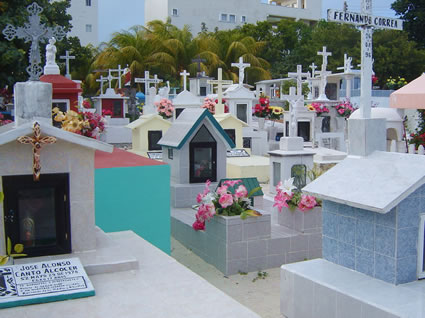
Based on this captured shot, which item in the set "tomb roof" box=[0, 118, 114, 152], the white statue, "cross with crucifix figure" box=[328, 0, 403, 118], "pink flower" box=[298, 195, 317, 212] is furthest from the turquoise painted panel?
"cross with crucifix figure" box=[328, 0, 403, 118]

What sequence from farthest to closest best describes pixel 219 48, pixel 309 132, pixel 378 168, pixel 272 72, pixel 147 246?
pixel 272 72 < pixel 219 48 < pixel 309 132 < pixel 147 246 < pixel 378 168

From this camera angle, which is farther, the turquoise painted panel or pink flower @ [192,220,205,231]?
pink flower @ [192,220,205,231]

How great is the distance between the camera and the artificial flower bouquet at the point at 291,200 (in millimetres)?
8594

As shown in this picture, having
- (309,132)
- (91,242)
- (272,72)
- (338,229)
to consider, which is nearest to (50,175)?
(91,242)

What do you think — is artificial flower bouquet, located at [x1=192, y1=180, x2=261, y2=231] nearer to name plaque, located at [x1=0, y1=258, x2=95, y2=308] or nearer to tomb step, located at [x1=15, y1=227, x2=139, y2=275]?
tomb step, located at [x1=15, y1=227, x2=139, y2=275]

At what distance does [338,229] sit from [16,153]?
Answer: 3.64 metres

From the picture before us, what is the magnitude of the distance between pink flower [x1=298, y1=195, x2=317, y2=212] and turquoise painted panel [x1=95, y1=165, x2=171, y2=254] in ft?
7.32

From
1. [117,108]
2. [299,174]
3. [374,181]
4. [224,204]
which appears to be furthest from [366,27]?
[117,108]

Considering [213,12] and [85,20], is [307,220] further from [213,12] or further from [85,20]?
[85,20]

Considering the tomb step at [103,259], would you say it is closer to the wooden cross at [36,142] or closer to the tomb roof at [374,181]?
the wooden cross at [36,142]

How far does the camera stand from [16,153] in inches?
222

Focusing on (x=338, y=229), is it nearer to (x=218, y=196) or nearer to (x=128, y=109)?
(x=218, y=196)

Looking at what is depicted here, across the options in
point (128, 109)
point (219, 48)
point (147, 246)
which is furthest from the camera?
point (219, 48)

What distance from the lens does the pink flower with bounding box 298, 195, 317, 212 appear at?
8.56 meters
